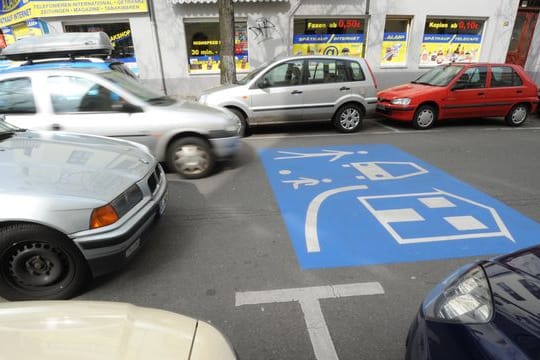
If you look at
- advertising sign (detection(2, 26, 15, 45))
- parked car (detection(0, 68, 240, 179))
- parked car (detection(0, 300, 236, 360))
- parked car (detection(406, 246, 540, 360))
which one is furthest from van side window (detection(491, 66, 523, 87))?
advertising sign (detection(2, 26, 15, 45))

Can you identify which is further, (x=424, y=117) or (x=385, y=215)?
(x=424, y=117)

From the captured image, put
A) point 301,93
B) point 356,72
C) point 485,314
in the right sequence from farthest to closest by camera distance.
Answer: point 356,72 < point 301,93 < point 485,314

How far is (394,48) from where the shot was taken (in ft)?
41.5

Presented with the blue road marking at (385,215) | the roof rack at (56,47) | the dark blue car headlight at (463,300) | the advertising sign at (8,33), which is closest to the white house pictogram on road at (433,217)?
the blue road marking at (385,215)

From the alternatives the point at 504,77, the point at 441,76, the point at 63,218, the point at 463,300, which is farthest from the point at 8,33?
the point at 463,300

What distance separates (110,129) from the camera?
4.87 m

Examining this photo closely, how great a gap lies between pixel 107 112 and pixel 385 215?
4066 millimetres

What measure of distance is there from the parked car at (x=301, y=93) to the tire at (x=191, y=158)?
95.1 inches

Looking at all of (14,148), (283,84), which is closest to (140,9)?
(283,84)

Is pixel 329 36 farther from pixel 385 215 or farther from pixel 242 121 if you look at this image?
pixel 385 215

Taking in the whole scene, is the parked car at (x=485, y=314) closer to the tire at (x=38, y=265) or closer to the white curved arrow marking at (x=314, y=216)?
the white curved arrow marking at (x=314, y=216)

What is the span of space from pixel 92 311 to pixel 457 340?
5.28ft

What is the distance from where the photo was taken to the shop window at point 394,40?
12488 millimetres

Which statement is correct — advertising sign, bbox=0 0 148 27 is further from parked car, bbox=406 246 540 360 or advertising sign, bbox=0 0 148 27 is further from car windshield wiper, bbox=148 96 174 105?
parked car, bbox=406 246 540 360
